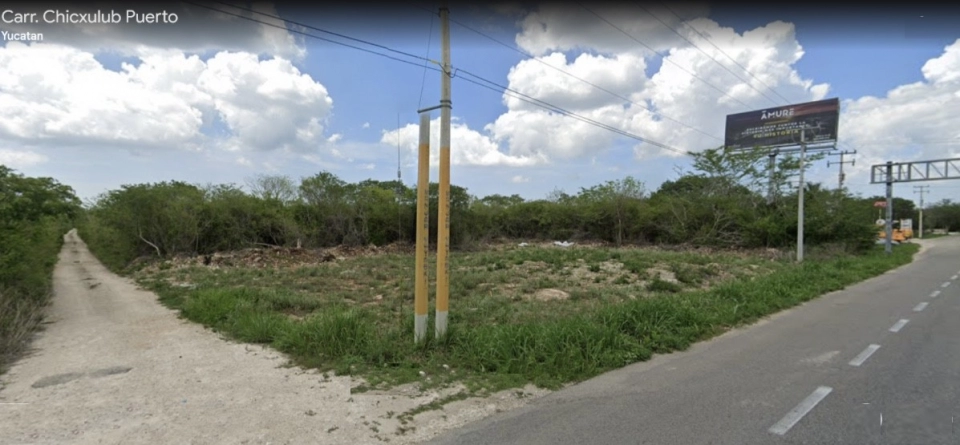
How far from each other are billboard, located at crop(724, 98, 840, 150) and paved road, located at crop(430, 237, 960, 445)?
25.6 m

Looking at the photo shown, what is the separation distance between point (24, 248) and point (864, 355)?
13494 millimetres

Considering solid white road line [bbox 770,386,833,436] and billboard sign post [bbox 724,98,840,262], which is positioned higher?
billboard sign post [bbox 724,98,840,262]

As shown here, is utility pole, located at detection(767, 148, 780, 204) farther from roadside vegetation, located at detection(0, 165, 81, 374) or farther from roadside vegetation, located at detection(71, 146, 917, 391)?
roadside vegetation, located at detection(0, 165, 81, 374)

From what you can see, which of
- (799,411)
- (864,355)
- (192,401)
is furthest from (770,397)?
(192,401)

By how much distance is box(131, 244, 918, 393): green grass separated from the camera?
5230mm

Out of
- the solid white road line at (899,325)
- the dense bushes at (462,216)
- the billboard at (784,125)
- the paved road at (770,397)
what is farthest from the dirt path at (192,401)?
the billboard at (784,125)

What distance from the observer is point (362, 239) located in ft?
80.5

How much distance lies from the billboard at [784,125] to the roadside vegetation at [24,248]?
31422 millimetres

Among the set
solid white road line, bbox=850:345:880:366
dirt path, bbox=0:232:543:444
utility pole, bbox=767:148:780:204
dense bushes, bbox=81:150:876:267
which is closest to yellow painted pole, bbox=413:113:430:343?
dirt path, bbox=0:232:543:444

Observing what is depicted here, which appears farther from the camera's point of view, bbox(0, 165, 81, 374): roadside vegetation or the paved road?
bbox(0, 165, 81, 374): roadside vegetation

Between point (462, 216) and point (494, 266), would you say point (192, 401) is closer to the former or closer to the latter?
point (494, 266)

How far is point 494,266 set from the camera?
15.7 metres

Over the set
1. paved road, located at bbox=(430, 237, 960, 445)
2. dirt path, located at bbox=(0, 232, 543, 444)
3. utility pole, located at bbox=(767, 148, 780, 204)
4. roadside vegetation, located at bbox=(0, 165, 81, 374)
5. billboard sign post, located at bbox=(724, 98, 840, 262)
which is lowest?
dirt path, located at bbox=(0, 232, 543, 444)

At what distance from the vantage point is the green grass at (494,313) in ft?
17.2
